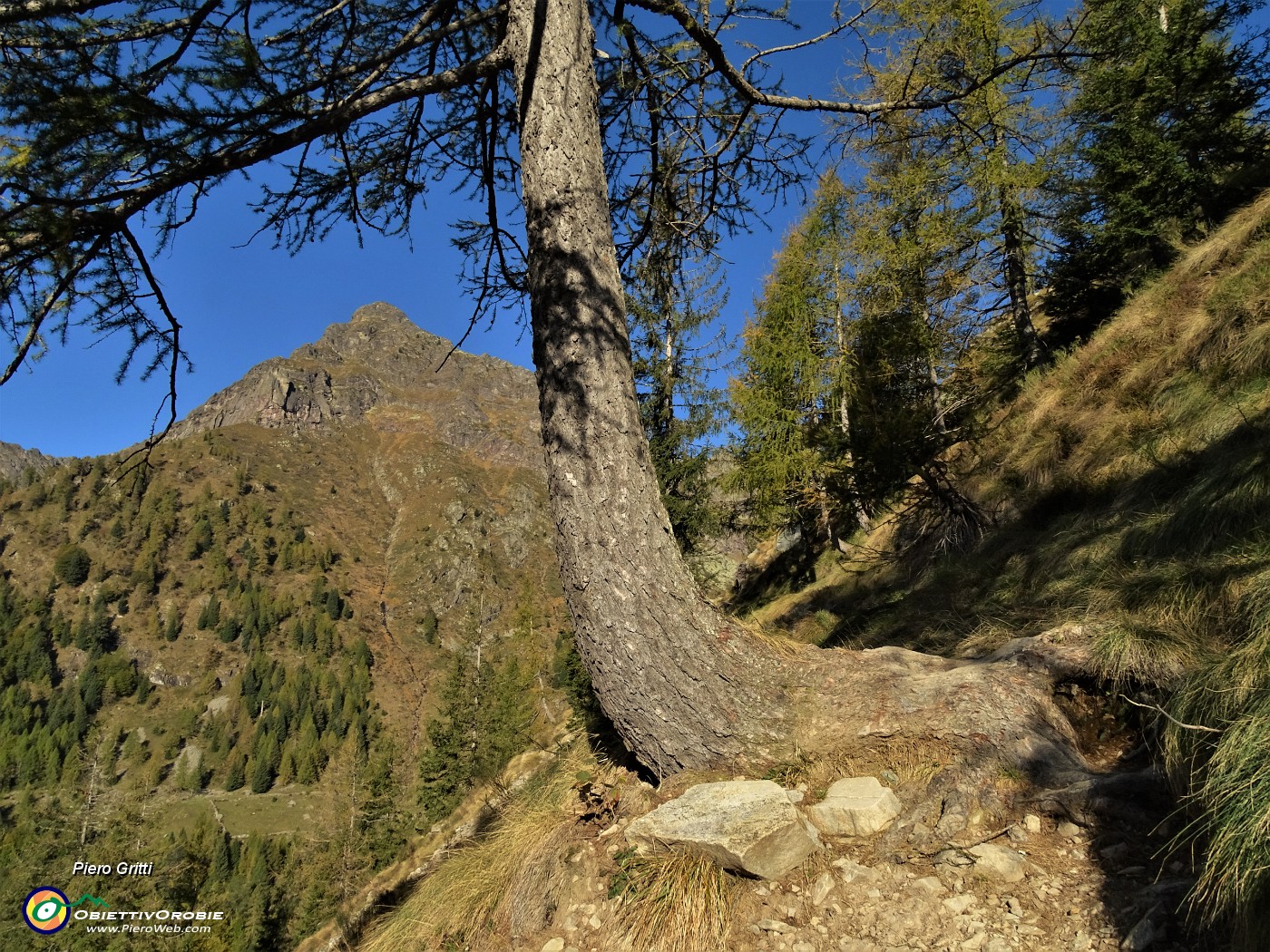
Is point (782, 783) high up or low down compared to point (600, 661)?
down

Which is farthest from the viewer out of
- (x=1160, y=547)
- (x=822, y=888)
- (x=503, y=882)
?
(x=1160, y=547)

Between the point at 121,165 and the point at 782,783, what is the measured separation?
4.03 m

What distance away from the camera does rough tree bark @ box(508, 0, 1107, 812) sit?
2.84m

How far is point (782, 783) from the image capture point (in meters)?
2.71

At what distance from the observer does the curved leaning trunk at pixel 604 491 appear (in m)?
2.88

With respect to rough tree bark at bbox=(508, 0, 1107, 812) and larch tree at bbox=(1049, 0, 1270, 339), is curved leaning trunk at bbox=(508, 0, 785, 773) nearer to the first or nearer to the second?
rough tree bark at bbox=(508, 0, 1107, 812)

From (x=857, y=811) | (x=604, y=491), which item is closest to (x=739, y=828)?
(x=857, y=811)

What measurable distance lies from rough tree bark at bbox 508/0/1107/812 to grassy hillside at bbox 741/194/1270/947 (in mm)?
582

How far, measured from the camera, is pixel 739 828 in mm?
2430

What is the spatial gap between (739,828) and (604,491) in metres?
1.52

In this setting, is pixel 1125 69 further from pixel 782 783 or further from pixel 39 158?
pixel 39 158

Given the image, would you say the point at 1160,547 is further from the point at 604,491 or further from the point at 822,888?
the point at 604,491

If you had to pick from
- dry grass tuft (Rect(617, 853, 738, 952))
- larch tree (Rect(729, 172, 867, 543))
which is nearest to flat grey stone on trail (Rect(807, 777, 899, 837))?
dry grass tuft (Rect(617, 853, 738, 952))

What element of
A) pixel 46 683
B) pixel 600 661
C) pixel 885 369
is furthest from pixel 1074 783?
pixel 46 683
